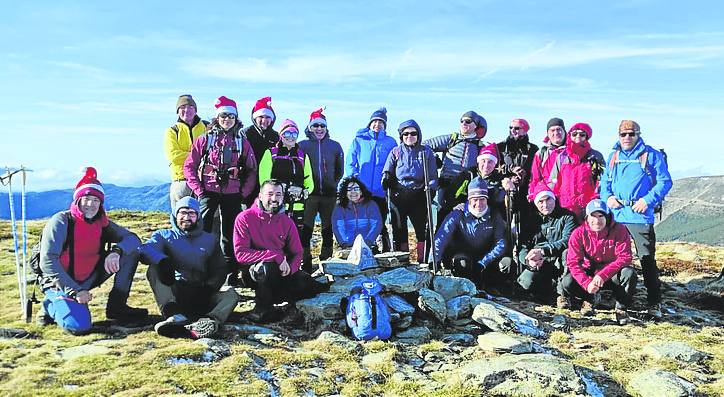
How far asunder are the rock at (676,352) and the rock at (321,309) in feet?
17.5

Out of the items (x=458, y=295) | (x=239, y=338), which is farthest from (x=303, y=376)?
(x=458, y=295)

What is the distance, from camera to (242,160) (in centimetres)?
1176

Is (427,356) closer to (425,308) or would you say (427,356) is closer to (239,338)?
(425,308)

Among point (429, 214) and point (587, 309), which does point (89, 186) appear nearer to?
point (429, 214)

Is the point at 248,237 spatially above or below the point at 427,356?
above

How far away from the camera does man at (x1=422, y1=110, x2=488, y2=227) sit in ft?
43.6

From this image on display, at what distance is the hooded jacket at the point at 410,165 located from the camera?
12828 millimetres

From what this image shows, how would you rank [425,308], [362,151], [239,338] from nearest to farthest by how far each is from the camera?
[239,338] → [425,308] → [362,151]

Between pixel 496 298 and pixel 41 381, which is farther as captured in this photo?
pixel 496 298

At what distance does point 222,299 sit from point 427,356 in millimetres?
3788

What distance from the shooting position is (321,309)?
10.1 metres

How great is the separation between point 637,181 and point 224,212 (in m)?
8.80

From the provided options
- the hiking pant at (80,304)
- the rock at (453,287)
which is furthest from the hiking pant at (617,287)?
the hiking pant at (80,304)

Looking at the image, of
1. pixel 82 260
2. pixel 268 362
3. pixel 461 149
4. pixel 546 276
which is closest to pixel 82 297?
pixel 82 260
